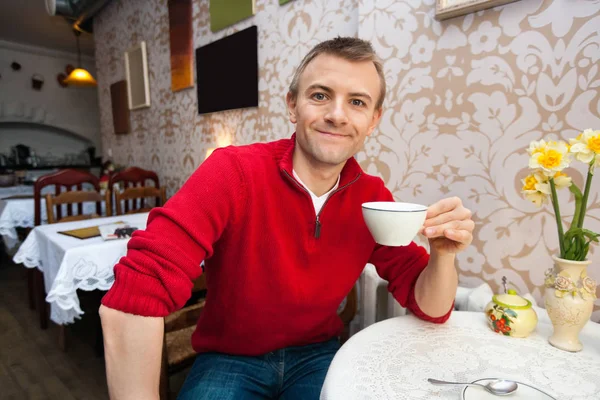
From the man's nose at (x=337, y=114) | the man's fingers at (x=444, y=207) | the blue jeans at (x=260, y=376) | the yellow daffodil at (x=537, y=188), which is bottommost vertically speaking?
the blue jeans at (x=260, y=376)

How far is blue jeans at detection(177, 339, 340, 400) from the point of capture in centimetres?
90

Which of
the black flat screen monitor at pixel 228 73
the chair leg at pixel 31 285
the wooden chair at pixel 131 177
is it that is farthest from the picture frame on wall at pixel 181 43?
the chair leg at pixel 31 285

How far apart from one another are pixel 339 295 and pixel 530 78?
981mm

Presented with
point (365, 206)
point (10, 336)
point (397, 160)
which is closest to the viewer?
point (365, 206)

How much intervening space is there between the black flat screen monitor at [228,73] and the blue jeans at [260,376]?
1.81m

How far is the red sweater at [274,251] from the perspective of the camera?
867 millimetres

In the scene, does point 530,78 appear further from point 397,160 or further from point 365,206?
point 365,206

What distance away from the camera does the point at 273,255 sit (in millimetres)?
925

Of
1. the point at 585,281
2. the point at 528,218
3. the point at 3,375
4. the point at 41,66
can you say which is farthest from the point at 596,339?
the point at 41,66

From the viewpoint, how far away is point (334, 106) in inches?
37.3

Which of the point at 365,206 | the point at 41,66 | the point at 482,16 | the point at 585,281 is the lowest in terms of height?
the point at 585,281

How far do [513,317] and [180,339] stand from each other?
1.28 m

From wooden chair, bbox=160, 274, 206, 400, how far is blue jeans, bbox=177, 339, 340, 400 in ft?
1.23

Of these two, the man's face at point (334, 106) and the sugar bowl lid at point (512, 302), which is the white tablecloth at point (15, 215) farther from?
the sugar bowl lid at point (512, 302)
